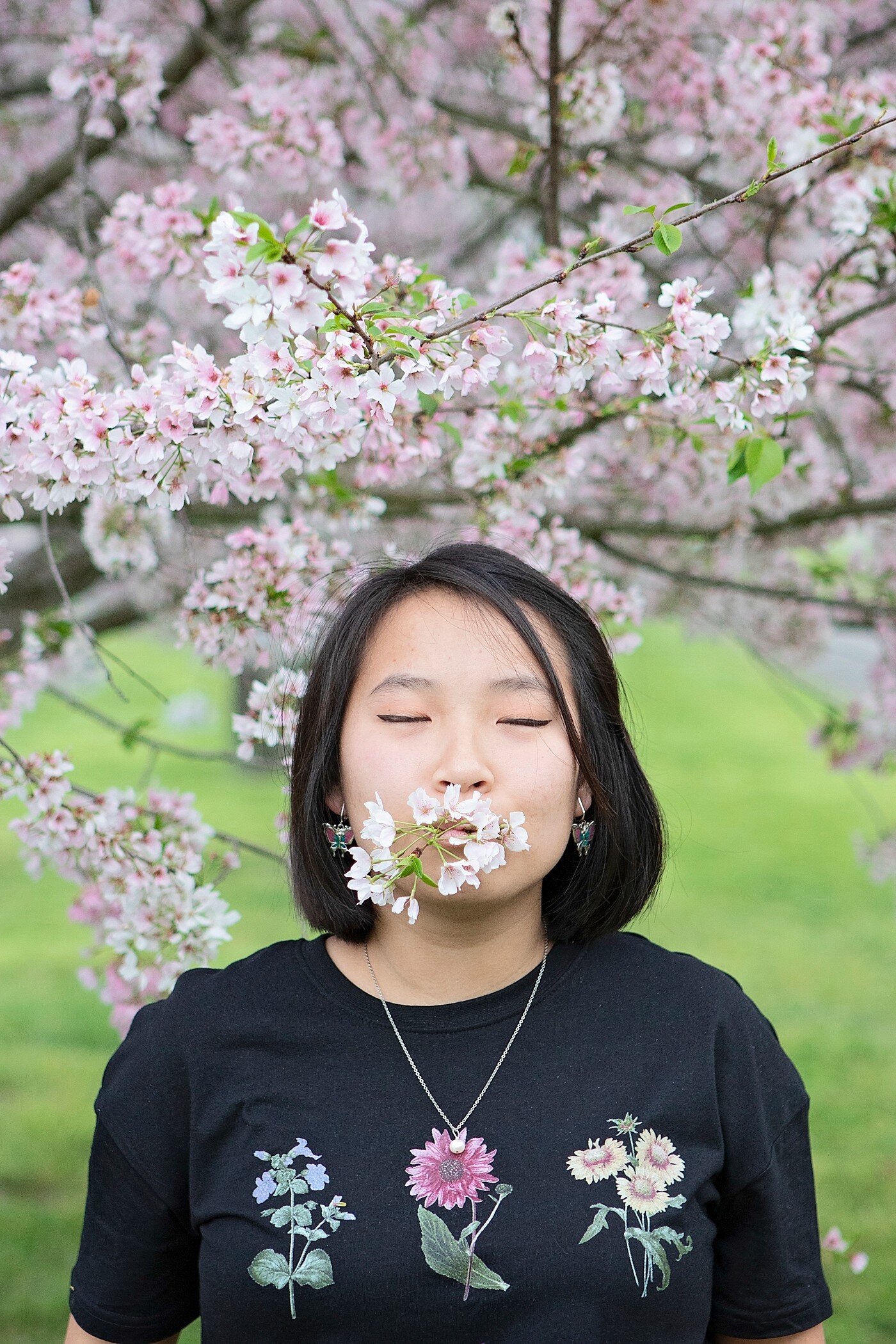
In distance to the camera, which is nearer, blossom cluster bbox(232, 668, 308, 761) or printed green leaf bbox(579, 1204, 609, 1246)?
printed green leaf bbox(579, 1204, 609, 1246)

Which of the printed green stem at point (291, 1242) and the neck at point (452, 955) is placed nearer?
the printed green stem at point (291, 1242)

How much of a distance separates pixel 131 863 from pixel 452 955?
74 cm

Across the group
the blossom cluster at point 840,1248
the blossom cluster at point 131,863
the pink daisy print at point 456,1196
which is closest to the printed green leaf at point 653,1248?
the pink daisy print at point 456,1196

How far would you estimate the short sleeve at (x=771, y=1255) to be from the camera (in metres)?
1.46

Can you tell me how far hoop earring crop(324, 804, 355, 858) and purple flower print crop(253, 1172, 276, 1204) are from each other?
0.39 m

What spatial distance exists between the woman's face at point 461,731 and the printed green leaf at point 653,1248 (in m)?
0.39

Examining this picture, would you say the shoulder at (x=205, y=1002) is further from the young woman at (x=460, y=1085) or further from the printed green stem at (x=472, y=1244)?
the printed green stem at (x=472, y=1244)

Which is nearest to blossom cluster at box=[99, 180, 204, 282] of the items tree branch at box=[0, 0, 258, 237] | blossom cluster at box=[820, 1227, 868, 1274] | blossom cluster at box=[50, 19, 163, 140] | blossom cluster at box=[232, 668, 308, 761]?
blossom cluster at box=[50, 19, 163, 140]

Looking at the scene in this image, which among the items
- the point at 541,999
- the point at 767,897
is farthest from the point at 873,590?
the point at 767,897

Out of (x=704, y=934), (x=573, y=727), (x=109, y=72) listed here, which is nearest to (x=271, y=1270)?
(x=573, y=727)

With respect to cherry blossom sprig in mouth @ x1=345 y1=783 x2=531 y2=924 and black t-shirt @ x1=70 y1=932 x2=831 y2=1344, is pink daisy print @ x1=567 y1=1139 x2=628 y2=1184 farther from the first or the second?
cherry blossom sprig in mouth @ x1=345 y1=783 x2=531 y2=924

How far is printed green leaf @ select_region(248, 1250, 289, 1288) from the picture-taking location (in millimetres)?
1306

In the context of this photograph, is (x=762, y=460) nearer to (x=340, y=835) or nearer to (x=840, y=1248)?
(x=340, y=835)

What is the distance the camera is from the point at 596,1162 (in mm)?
1367
